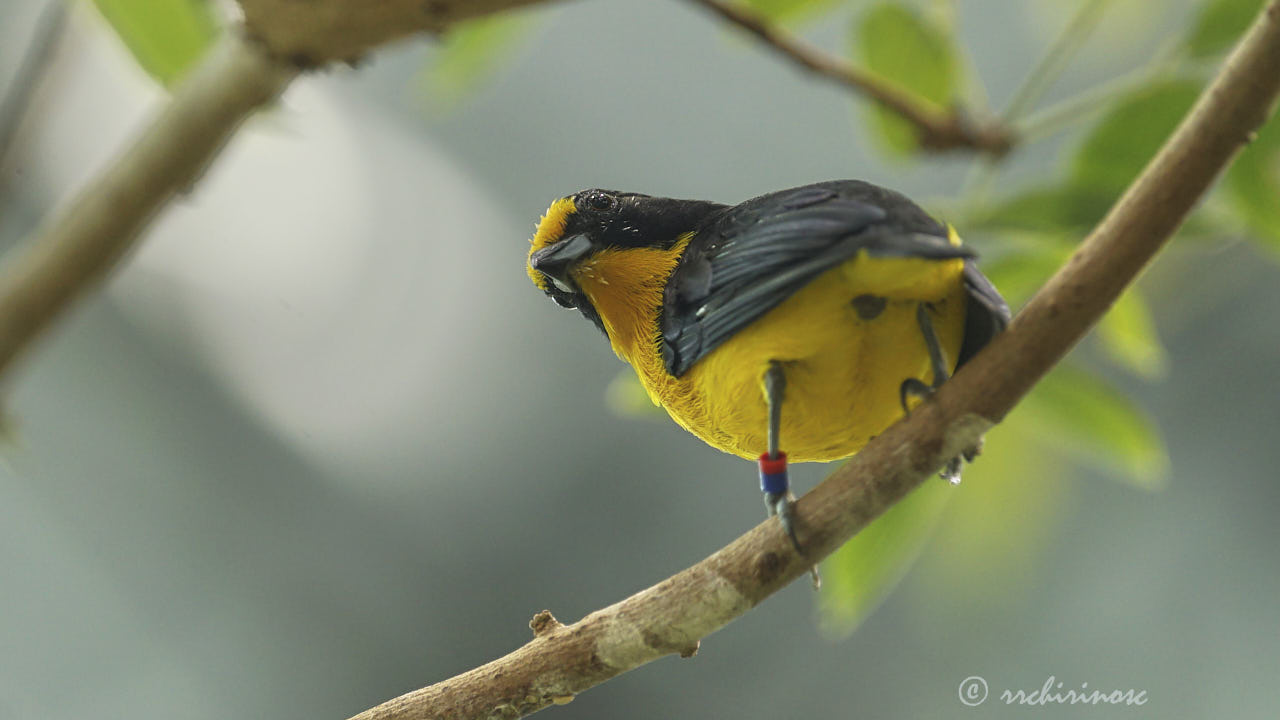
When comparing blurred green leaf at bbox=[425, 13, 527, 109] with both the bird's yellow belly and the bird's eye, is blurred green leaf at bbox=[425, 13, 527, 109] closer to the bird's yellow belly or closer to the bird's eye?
the bird's eye

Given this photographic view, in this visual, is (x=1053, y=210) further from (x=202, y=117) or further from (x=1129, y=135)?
(x=202, y=117)

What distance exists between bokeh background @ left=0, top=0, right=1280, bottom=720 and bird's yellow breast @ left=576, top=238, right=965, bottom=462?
126 centimetres

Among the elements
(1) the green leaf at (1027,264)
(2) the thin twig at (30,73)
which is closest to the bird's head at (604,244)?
(1) the green leaf at (1027,264)

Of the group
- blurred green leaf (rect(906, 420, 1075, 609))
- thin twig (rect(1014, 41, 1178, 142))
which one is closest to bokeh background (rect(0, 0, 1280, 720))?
blurred green leaf (rect(906, 420, 1075, 609))

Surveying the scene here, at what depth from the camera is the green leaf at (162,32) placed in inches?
74.9

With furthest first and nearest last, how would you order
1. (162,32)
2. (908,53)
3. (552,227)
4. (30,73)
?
1. (908,53)
2. (552,227)
3. (162,32)
4. (30,73)

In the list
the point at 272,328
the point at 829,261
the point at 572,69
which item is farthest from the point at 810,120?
the point at 829,261

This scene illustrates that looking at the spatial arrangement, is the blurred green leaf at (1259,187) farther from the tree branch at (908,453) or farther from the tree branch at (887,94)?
the tree branch at (887,94)

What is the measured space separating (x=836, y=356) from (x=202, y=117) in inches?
43.0

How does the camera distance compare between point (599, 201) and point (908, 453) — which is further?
point (599, 201)

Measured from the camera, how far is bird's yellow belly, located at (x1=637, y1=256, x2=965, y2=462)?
2.05 meters

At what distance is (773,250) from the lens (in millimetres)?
2047

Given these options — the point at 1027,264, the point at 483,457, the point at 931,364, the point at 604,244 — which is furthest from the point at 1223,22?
the point at 483,457

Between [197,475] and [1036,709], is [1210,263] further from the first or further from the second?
[197,475]
